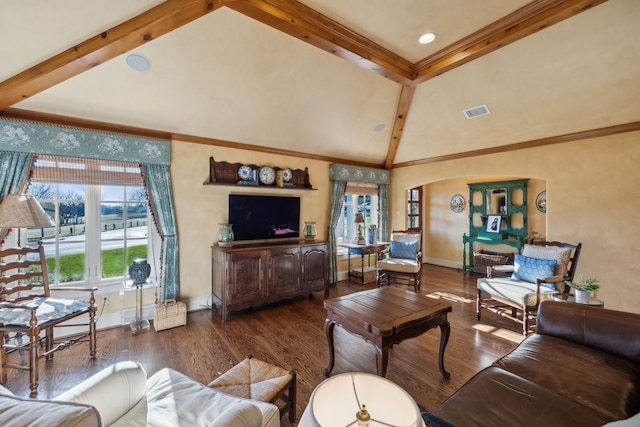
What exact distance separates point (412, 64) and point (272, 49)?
1.71 metres

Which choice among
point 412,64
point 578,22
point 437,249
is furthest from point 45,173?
point 437,249

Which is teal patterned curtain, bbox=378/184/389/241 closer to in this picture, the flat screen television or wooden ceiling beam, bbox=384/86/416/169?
wooden ceiling beam, bbox=384/86/416/169

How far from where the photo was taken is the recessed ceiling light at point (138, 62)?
2463 mm

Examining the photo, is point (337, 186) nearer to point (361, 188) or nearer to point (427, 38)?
point (361, 188)

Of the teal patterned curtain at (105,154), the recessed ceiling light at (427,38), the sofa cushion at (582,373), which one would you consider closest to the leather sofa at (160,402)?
the sofa cushion at (582,373)

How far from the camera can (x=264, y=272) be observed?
12.1ft

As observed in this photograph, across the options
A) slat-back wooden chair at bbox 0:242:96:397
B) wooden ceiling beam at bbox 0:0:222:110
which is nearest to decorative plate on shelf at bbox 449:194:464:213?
wooden ceiling beam at bbox 0:0:222:110

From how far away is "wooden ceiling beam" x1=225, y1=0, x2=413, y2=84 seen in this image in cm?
215

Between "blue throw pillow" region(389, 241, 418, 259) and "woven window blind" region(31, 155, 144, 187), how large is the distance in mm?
4081

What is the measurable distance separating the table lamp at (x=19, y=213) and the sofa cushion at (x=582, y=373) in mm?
3761

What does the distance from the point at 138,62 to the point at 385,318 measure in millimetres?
3203

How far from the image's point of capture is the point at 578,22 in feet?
7.92

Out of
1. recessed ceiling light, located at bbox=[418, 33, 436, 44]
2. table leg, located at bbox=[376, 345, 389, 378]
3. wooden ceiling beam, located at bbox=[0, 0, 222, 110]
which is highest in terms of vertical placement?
recessed ceiling light, located at bbox=[418, 33, 436, 44]

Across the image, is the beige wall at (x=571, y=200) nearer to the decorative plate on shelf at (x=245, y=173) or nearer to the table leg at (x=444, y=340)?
the decorative plate on shelf at (x=245, y=173)
